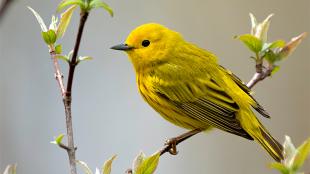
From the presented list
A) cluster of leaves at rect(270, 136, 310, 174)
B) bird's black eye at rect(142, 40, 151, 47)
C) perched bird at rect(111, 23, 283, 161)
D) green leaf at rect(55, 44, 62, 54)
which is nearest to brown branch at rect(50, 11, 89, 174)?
green leaf at rect(55, 44, 62, 54)

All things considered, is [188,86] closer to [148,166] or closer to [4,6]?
[148,166]

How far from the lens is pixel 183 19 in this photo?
18.9 ft

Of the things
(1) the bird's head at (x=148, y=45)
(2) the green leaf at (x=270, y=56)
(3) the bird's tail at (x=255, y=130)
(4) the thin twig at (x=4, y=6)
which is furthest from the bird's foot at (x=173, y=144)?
(4) the thin twig at (x=4, y=6)

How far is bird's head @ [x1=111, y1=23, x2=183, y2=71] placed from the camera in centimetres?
360

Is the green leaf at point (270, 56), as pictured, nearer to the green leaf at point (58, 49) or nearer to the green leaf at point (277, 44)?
the green leaf at point (277, 44)

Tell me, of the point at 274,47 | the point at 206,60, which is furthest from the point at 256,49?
the point at 206,60

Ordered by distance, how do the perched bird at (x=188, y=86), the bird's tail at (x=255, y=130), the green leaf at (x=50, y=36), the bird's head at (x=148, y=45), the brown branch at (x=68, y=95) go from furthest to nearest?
the bird's head at (x=148, y=45)
the perched bird at (x=188, y=86)
the bird's tail at (x=255, y=130)
the green leaf at (x=50, y=36)
the brown branch at (x=68, y=95)

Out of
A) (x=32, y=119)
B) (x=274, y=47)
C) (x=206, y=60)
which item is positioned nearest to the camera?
(x=274, y=47)

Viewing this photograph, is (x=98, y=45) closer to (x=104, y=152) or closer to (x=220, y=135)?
(x=104, y=152)

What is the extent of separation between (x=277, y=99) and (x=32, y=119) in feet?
7.75

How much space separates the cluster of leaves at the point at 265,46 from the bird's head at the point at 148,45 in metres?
1.08

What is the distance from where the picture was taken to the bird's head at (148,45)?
360 cm

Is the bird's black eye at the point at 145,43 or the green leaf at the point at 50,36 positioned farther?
the bird's black eye at the point at 145,43

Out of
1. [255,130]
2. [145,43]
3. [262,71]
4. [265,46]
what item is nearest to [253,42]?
[265,46]
